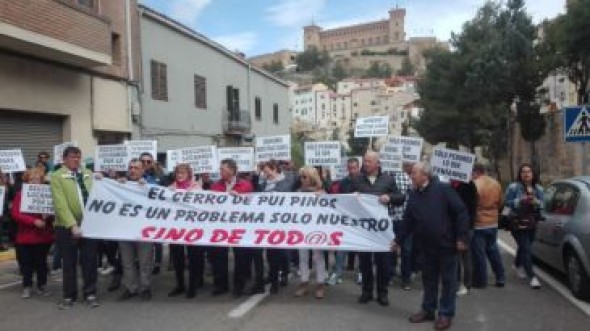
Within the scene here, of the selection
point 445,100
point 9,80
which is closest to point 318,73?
point 445,100

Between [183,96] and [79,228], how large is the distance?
A: 20.0m

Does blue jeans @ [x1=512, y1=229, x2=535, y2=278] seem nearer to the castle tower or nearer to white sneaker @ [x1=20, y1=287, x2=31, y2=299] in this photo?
white sneaker @ [x1=20, y1=287, x2=31, y2=299]

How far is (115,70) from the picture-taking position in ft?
72.4

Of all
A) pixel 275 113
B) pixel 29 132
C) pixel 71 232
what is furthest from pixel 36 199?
pixel 275 113

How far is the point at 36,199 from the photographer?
9.66 m

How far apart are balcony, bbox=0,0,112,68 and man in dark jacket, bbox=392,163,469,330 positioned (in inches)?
401

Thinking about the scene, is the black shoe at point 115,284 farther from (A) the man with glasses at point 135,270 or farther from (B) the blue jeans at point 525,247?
(B) the blue jeans at point 525,247

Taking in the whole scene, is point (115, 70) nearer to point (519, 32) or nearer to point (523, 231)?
point (523, 231)

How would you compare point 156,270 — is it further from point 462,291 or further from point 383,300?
point 462,291

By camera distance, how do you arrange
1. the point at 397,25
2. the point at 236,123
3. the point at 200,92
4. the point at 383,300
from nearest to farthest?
the point at 383,300 < the point at 200,92 < the point at 236,123 < the point at 397,25

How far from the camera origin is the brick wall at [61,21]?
15320 mm

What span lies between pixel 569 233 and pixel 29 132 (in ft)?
42.9

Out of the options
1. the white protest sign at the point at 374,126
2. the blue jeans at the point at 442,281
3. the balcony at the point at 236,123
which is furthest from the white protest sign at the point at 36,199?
the balcony at the point at 236,123

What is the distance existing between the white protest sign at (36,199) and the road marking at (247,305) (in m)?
2.77
